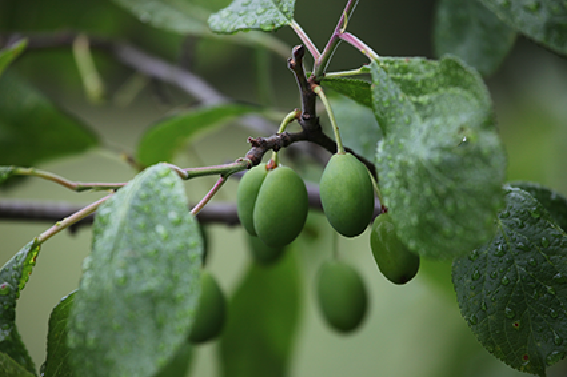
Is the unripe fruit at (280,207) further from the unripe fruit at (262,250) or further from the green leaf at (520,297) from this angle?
the unripe fruit at (262,250)

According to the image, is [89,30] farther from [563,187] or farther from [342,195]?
[563,187]

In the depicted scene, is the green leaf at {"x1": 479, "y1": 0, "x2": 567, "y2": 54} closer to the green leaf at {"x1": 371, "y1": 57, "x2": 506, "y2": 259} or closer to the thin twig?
the green leaf at {"x1": 371, "y1": 57, "x2": 506, "y2": 259}

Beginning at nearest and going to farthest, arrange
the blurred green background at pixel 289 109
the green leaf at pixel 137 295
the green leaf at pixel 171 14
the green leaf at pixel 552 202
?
the green leaf at pixel 137 295 < the green leaf at pixel 552 202 < the green leaf at pixel 171 14 < the blurred green background at pixel 289 109

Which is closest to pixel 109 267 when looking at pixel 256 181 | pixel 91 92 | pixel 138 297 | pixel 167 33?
pixel 138 297

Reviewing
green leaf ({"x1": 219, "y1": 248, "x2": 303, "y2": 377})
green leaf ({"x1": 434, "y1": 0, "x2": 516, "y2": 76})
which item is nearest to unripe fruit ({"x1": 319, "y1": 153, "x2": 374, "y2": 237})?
green leaf ({"x1": 434, "y1": 0, "x2": 516, "y2": 76})

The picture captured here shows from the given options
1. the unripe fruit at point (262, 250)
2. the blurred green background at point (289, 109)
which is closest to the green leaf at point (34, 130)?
the blurred green background at point (289, 109)

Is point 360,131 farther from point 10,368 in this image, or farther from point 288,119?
point 10,368
